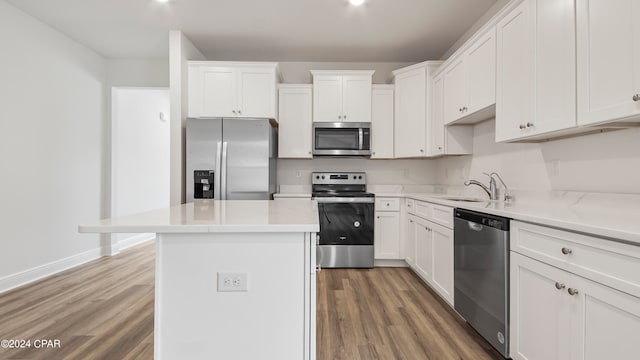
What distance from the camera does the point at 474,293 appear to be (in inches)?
76.9

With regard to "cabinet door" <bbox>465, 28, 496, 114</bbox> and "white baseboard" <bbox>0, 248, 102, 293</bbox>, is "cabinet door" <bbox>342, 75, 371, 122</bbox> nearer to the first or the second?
"cabinet door" <bbox>465, 28, 496, 114</bbox>

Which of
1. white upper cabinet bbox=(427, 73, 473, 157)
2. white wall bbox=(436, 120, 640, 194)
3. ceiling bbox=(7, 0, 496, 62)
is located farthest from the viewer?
white upper cabinet bbox=(427, 73, 473, 157)

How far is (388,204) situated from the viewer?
11.9 feet

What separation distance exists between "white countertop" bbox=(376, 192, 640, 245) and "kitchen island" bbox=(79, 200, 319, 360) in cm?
106

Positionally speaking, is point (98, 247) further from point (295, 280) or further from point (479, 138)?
point (479, 138)

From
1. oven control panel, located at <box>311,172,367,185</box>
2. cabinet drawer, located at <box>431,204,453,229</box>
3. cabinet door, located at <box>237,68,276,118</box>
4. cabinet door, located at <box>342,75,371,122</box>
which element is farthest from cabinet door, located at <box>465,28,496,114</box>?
cabinet door, located at <box>237,68,276,118</box>

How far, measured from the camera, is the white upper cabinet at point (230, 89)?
3461 mm

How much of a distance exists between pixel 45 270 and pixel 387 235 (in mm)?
3806

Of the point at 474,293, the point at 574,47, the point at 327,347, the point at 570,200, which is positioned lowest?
the point at 327,347

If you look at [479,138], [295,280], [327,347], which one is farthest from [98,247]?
[479,138]

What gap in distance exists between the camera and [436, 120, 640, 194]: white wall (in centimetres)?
154

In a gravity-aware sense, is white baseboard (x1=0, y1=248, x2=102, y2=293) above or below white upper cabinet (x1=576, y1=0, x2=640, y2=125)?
below

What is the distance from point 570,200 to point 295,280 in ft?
5.92

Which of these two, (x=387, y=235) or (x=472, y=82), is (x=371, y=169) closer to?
(x=387, y=235)
